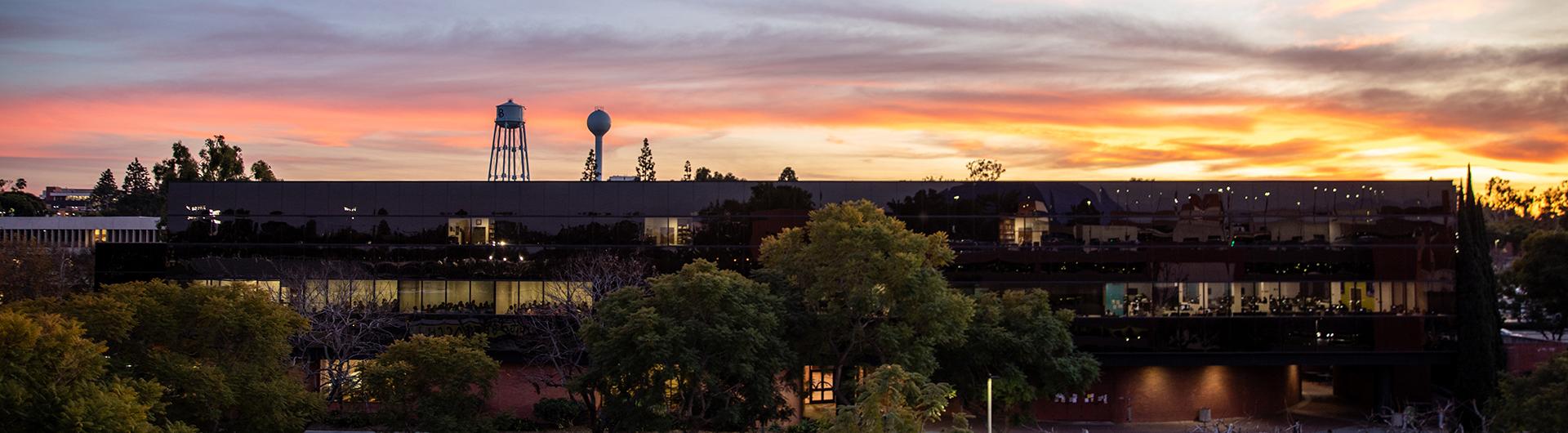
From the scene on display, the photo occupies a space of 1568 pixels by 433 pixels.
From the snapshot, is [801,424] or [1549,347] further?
[1549,347]

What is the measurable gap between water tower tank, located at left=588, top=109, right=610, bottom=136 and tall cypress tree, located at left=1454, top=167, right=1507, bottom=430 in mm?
52012

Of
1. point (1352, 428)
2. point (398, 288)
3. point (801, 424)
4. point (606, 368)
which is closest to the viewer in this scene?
point (606, 368)

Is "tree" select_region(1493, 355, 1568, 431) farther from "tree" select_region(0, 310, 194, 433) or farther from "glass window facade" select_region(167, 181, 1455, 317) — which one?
"tree" select_region(0, 310, 194, 433)

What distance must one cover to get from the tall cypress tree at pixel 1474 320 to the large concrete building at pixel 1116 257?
2.32ft

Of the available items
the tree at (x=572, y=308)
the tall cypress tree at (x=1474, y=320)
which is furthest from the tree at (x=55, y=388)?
the tall cypress tree at (x=1474, y=320)

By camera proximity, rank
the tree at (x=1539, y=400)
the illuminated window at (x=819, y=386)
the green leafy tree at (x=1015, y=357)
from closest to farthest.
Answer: the tree at (x=1539, y=400), the green leafy tree at (x=1015, y=357), the illuminated window at (x=819, y=386)

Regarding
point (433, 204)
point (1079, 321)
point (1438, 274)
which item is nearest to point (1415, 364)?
point (1438, 274)

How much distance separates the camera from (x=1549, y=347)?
6247 cm

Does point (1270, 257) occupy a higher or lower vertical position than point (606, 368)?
higher

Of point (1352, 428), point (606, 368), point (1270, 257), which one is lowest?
point (1352, 428)

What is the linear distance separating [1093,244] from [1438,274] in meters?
17.0

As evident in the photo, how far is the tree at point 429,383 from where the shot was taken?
4188 cm

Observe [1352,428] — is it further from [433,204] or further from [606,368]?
[433,204]

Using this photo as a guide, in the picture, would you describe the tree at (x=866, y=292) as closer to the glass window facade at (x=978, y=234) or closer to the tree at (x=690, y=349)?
the tree at (x=690, y=349)
